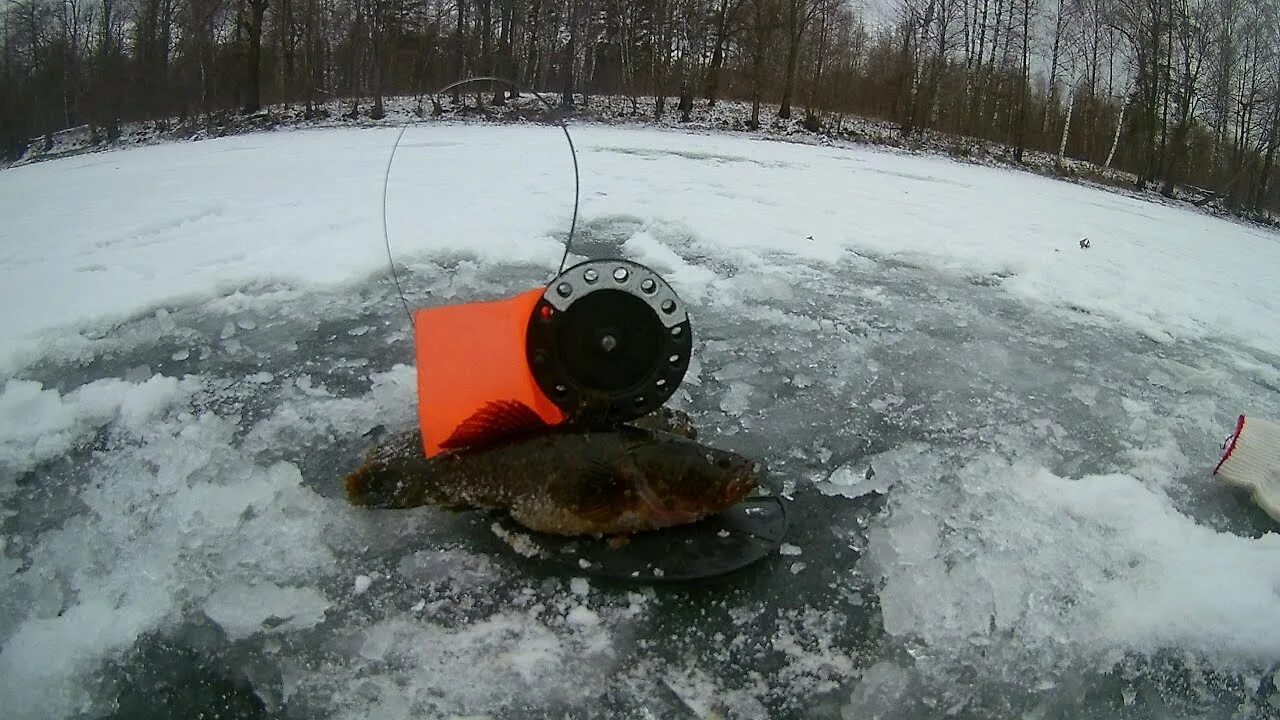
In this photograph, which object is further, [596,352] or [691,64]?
[691,64]

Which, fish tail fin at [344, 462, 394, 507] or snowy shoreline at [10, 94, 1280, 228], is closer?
fish tail fin at [344, 462, 394, 507]

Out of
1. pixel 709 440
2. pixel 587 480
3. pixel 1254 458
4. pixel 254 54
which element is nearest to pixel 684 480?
pixel 587 480

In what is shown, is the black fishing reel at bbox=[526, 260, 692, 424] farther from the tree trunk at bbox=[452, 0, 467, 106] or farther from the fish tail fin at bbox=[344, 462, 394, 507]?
the tree trunk at bbox=[452, 0, 467, 106]

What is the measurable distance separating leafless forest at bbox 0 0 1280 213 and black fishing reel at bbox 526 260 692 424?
1629 cm

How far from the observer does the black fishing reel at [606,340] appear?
2.05 meters

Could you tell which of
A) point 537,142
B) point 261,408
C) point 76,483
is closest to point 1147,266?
point 261,408

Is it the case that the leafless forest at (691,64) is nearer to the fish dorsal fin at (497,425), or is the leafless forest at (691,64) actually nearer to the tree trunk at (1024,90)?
the tree trunk at (1024,90)

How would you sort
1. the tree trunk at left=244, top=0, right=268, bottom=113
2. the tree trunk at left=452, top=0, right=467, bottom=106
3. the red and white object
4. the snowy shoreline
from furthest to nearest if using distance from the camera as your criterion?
the tree trunk at left=244, top=0, right=268, bottom=113 → the tree trunk at left=452, top=0, right=467, bottom=106 → the snowy shoreline → the red and white object

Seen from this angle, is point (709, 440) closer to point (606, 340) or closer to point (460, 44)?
point (606, 340)

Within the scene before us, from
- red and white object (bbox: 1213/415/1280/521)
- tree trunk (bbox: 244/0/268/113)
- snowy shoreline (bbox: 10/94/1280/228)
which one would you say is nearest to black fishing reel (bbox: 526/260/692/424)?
red and white object (bbox: 1213/415/1280/521)

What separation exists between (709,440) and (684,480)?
2.28 feet

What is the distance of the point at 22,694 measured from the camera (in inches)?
63.1

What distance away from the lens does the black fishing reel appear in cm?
205

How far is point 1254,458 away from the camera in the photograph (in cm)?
250
